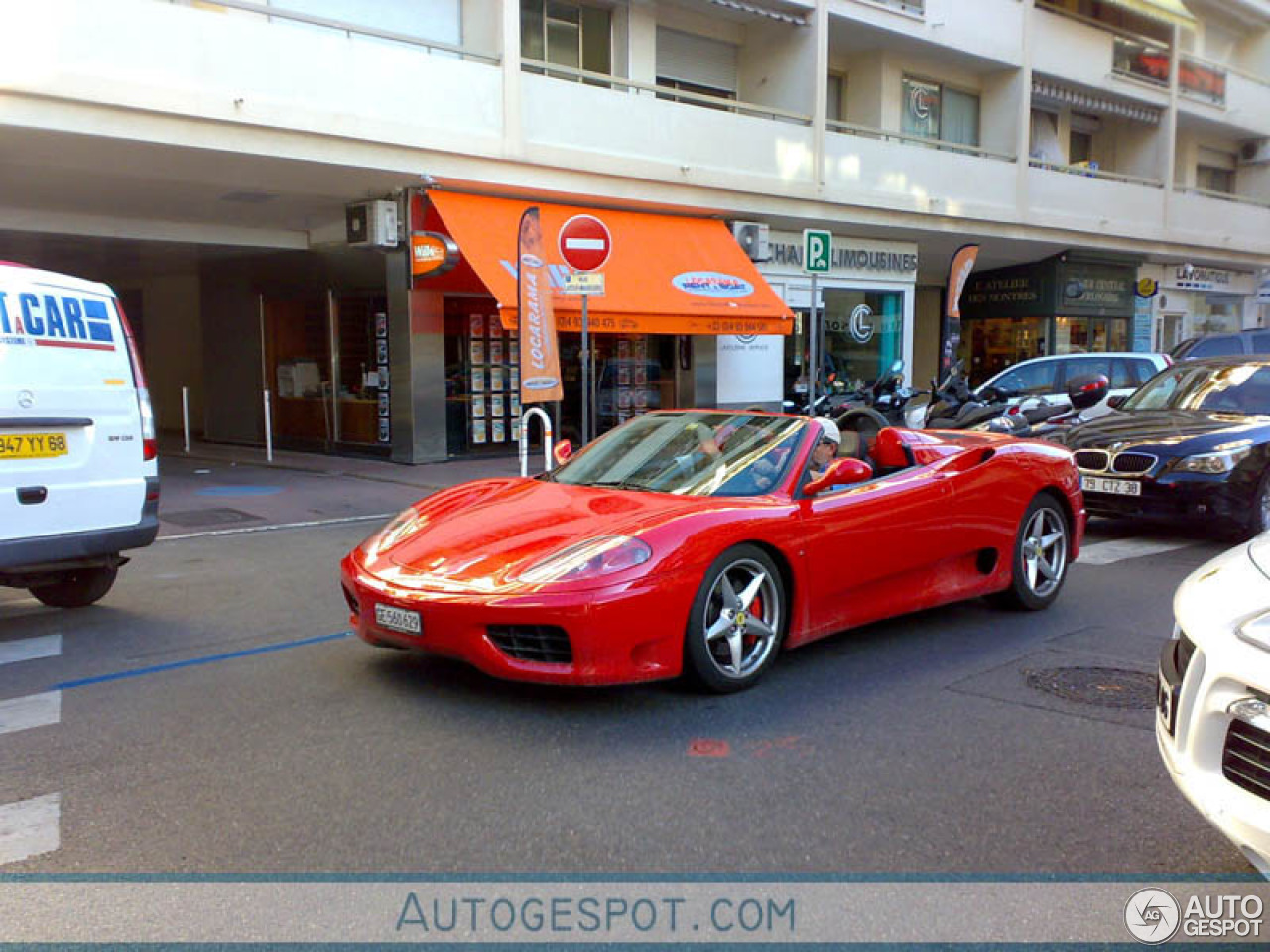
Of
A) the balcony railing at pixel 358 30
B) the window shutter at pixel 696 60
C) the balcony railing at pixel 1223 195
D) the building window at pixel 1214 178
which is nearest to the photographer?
the balcony railing at pixel 358 30

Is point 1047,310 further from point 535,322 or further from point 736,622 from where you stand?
point 736,622

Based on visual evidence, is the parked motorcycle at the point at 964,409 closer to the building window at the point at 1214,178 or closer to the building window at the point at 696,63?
the building window at the point at 696,63

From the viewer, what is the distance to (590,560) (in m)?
4.55

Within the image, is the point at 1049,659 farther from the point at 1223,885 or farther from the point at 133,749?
the point at 133,749

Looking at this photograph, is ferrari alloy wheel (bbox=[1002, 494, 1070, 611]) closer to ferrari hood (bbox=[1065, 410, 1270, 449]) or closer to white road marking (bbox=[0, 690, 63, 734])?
ferrari hood (bbox=[1065, 410, 1270, 449])

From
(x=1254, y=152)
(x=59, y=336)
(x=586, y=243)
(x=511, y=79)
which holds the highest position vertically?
(x=1254, y=152)

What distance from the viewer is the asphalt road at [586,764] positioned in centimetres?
345

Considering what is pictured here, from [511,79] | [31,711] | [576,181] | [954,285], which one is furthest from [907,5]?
[31,711]

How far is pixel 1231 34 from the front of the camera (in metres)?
29.2

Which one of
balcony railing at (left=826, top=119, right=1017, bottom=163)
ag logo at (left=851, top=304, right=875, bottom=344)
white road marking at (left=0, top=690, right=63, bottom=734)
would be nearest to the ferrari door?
white road marking at (left=0, top=690, right=63, bottom=734)

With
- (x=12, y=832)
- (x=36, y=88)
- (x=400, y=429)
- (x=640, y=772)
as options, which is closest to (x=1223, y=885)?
(x=640, y=772)

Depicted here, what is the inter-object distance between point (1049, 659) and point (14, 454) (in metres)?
5.48

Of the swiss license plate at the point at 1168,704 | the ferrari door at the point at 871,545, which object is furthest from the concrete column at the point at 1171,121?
the swiss license plate at the point at 1168,704

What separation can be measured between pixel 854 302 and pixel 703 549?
1685 centimetres
